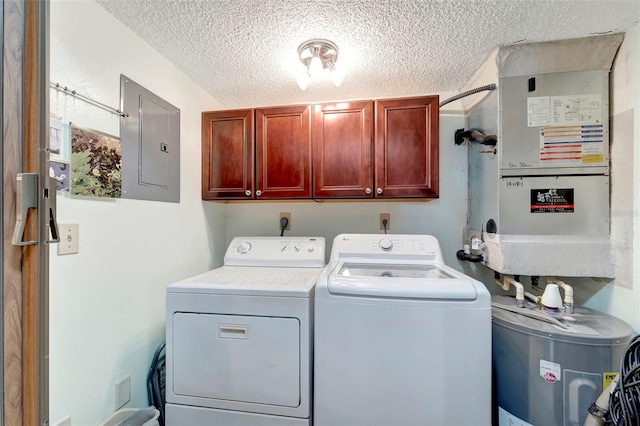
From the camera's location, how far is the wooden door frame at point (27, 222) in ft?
2.10

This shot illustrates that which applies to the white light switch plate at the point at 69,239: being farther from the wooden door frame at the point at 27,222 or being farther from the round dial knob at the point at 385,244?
the round dial knob at the point at 385,244

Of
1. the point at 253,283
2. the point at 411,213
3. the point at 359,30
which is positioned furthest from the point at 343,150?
the point at 253,283

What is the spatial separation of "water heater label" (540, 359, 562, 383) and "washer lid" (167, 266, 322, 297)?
3.69 feet

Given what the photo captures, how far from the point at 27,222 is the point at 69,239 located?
1.73 ft

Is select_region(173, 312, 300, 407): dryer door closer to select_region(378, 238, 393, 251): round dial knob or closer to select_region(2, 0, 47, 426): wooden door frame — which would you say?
select_region(2, 0, 47, 426): wooden door frame

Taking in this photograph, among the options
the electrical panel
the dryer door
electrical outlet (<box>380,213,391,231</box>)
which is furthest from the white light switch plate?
electrical outlet (<box>380,213,391,231</box>)

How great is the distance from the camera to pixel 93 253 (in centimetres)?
117

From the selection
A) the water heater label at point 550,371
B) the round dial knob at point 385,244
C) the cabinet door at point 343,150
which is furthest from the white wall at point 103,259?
the water heater label at point 550,371

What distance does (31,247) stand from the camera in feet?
2.17

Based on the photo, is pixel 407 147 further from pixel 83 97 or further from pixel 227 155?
pixel 83 97

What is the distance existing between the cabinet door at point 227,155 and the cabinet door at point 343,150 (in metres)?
0.51

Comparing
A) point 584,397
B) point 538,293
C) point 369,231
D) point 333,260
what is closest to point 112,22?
point 333,260

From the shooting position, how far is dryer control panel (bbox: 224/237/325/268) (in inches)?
71.6

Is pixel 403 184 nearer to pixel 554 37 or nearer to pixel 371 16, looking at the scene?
pixel 371 16
